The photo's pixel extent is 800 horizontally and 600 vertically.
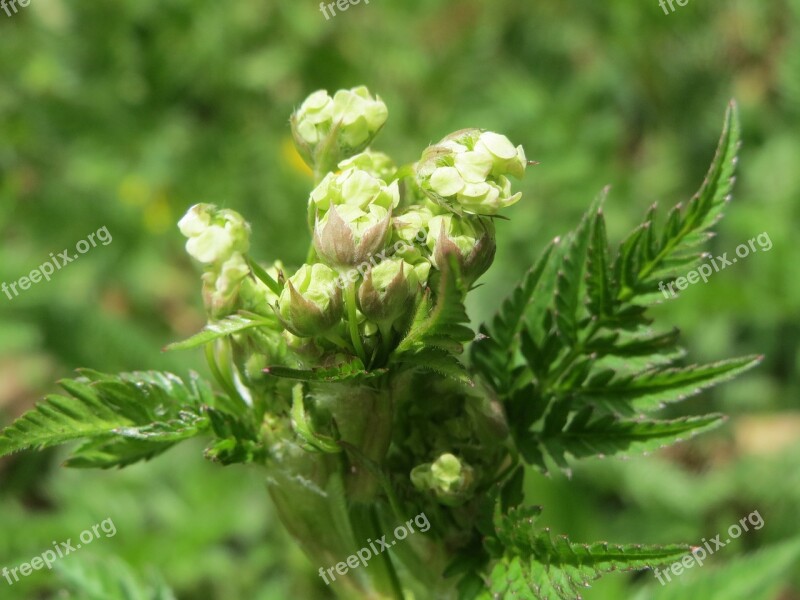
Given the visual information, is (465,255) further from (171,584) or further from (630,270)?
(171,584)

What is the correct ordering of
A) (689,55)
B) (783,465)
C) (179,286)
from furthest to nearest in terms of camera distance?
(179,286) < (689,55) < (783,465)

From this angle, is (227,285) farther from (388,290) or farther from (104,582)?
(104,582)

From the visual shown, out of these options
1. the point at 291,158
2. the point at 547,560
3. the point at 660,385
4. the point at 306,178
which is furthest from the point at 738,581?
the point at 291,158

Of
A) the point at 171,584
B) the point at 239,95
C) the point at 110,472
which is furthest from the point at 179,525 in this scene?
the point at 239,95

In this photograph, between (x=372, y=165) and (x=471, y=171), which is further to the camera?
(x=372, y=165)

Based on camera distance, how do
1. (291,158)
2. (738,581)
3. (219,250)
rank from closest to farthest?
1. (219,250)
2. (738,581)
3. (291,158)

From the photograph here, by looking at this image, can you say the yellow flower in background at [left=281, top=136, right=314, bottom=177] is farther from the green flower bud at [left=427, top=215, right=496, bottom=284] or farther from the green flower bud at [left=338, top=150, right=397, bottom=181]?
the green flower bud at [left=427, top=215, right=496, bottom=284]

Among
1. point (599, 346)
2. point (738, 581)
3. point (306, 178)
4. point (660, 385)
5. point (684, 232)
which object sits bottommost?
point (738, 581)
